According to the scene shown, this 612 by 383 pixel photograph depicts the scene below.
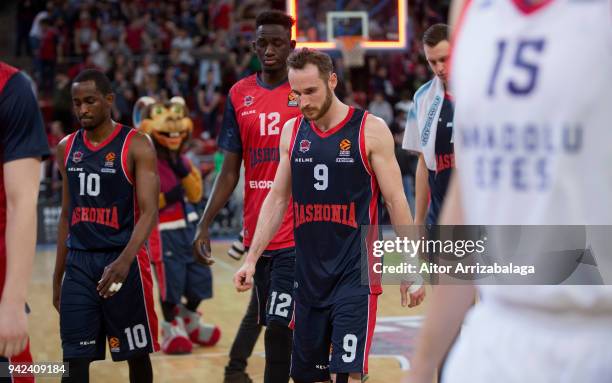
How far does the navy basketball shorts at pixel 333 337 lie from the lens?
17.7 ft

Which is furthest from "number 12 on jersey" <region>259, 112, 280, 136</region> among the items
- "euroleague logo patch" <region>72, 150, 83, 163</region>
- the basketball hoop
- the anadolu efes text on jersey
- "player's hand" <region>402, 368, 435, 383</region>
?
the basketball hoop

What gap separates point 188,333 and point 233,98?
3.13m

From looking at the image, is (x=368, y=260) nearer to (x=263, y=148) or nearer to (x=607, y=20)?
(x=263, y=148)

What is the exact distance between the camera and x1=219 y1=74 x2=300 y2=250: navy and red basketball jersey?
6.86 metres

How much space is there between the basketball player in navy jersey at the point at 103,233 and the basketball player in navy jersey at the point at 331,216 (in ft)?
3.31

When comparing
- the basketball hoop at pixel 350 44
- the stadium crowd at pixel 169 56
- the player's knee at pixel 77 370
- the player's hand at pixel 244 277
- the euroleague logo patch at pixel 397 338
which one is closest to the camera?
the player's hand at pixel 244 277

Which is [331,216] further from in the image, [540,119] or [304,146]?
[540,119]

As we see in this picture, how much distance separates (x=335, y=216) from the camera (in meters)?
5.58

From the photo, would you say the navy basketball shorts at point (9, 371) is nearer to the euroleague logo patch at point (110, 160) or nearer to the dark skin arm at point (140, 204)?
the dark skin arm at point (140, 204)

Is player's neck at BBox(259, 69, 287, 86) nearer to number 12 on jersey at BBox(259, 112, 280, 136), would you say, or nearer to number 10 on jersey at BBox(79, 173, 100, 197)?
number 12 on jersey at BBox(259, 112, 280, 136)

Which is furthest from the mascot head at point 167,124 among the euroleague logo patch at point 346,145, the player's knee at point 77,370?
the euroleague logo patch at point 346,145

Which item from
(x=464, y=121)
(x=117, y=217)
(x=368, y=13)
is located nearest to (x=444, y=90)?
(x=117, y=217)

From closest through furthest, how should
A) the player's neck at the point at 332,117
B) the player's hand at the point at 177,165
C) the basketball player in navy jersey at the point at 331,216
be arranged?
the basketball player in navy jersey at the point at 331,216 < the player's neck at the point at 332,117 < the player's hand at the point at 177,165

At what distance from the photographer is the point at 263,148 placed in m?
6.88
